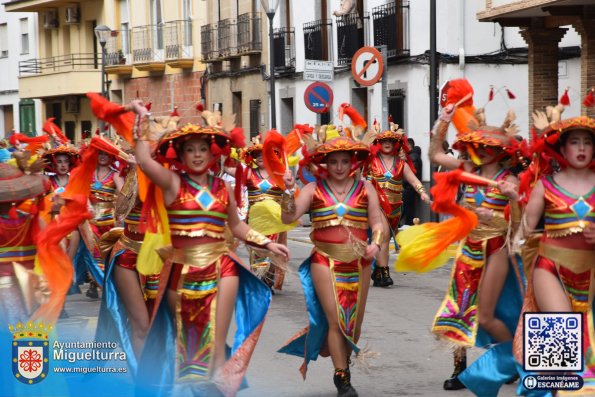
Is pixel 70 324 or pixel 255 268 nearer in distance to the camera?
pixel 70 324

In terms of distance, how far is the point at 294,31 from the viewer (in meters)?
33.0

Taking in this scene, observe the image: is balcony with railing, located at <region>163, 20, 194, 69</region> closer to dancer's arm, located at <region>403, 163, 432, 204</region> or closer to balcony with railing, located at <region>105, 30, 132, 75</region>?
balcony with railing, located at <region>105, 30, 132, 75</region>

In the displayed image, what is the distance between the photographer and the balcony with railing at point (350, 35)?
2845 centimetres

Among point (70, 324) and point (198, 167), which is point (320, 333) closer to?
point (198, 167)

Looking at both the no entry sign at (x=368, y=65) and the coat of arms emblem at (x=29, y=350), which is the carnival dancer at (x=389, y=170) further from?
the coat of arms emblem at (x=29, y=350)

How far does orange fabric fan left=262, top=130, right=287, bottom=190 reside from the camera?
26.8ft

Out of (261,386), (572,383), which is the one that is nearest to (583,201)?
(572,383)

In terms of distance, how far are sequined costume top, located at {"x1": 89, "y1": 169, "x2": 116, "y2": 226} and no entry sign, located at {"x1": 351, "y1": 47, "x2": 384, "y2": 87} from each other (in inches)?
280

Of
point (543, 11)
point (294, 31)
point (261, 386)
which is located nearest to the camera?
point (261, 386)

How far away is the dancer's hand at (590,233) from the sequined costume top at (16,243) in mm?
3466

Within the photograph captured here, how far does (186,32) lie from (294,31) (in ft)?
27.6

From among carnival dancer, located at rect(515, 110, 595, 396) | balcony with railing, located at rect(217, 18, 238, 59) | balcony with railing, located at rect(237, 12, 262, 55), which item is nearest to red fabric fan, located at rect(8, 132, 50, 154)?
carnival dancer, located at rect(515, 110, 595, 396)

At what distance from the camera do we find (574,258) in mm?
7137

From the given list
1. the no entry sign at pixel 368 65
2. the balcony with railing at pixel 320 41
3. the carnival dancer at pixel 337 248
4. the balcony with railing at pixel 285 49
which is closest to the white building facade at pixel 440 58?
the balcony with railing at pixel 320 41
